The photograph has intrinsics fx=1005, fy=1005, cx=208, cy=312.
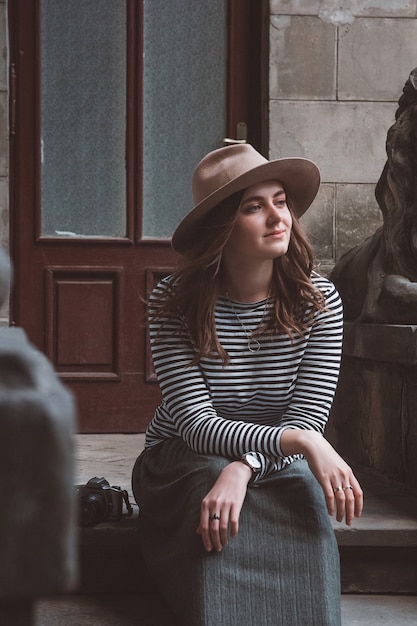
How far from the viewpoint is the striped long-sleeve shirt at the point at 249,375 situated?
98.7 inches

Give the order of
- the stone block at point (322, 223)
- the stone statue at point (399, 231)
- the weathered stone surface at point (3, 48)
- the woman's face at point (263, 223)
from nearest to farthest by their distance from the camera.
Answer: the woman's face at point (263, 223) < the stone statue at point (399, 231) < the weathered stone surface at point (3, 48) < the stone block at point (322, 223)

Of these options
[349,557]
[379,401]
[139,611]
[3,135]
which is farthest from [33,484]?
[3,135]

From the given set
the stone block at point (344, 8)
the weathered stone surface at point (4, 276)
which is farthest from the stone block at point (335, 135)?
the weathered stone surface at point (4, 276)

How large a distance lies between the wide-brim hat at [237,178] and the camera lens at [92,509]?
0.81 meters

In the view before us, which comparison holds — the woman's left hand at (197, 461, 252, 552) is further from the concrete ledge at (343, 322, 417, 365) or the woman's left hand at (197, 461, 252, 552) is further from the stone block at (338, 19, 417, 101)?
the stone block at (338, 19, 417, 101)

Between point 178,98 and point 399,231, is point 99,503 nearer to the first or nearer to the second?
point 399,231

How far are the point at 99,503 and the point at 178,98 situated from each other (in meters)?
2.89

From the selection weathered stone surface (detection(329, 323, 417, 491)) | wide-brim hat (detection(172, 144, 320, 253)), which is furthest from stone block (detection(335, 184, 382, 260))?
wide-brim hat (detection(172, 144, 320, 253))

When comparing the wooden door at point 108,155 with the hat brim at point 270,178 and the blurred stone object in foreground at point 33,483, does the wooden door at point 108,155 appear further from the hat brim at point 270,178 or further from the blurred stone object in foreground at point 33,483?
the blurred stone object in foreground at point 33,483

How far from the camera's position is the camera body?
9.68 feet

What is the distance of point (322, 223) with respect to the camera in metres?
5.30

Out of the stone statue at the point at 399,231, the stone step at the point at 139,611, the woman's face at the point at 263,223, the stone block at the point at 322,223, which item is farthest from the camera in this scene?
the stone block at the point at 322,223

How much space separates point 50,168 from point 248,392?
9.77 feet

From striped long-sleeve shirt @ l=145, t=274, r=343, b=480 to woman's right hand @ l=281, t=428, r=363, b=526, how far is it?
0.16 m
